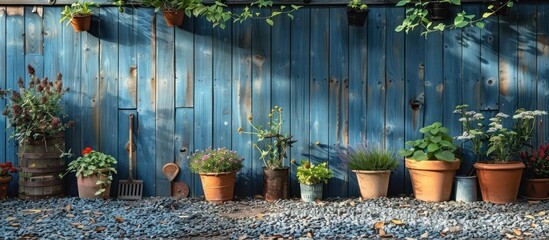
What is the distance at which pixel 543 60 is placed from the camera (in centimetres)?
526

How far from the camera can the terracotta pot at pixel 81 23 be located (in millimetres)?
5087

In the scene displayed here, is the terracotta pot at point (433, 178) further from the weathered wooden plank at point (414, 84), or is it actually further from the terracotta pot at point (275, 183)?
Result: the terracotta pot at point (275, 183)

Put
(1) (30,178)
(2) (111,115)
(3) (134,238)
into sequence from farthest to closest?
1. (2) (111,115)
2. (1) (30,178)
3. (3) (134,238)

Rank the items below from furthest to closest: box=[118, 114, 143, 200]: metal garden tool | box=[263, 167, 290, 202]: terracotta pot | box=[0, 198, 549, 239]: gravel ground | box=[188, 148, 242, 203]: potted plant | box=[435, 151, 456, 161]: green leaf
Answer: box=[118, 114, 143, 200]: metal garden tool
box=[263, 167, 290, 202]: terracotta pot
box=[188, 148, 242, 203]: potted plant
box=[435, 151, 456, 161]: green leaf
box=[0, 198, 549, 239]: gravel ground

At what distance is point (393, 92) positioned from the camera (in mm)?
5270

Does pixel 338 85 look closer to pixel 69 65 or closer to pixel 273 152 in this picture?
pixel 273 152

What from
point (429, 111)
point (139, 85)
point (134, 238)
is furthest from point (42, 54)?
point (429, 111)

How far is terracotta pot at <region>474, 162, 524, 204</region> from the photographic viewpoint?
15.9 ft

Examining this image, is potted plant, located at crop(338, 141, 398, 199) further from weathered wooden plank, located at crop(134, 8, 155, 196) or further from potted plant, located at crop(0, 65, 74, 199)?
potted plant, located at crop(0, 65, 74, 199)

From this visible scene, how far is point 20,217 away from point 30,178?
24.7 inches

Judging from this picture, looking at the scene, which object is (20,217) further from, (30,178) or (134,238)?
(134,238)

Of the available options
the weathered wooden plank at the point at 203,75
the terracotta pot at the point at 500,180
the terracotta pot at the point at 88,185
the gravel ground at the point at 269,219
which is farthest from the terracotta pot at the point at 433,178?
the terracotta pot at the point at 88,185

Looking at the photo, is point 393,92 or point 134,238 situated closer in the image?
point 134,238

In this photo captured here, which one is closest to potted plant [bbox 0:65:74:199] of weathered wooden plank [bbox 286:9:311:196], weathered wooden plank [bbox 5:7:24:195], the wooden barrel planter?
the wooden barrel planter
